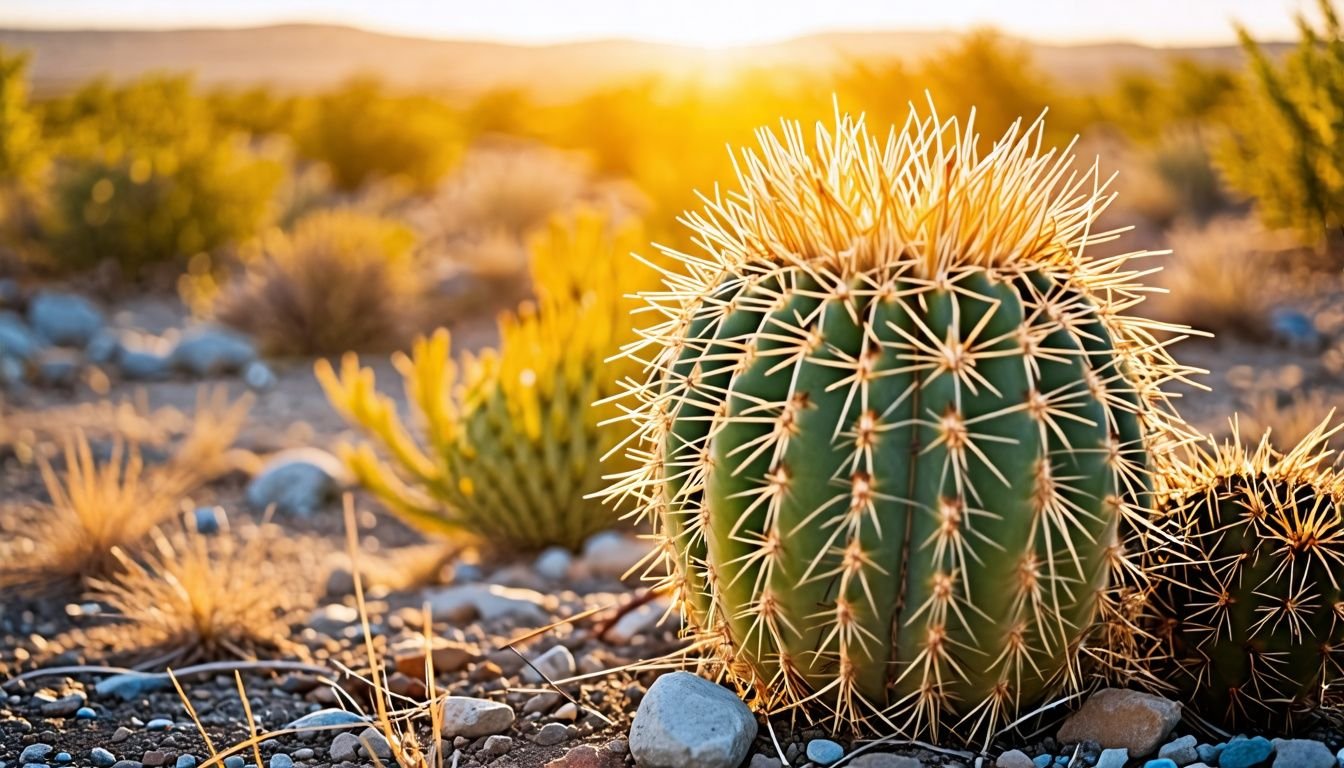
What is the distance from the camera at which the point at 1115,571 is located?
2.56m

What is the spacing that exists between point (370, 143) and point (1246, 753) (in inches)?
825

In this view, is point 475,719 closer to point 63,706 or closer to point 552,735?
point 552,735

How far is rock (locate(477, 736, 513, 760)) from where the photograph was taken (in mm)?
2922

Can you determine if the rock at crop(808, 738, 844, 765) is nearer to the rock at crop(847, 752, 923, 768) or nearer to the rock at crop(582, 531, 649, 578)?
the rock at crop(847, 752, 923, 768)

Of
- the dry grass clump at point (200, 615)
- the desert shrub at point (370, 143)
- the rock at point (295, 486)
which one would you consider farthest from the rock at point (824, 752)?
the desert shrub at point (370, 143)

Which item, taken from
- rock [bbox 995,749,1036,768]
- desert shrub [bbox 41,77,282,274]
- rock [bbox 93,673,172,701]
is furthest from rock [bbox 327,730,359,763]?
desert shrub [bbox 41,77,282,274]

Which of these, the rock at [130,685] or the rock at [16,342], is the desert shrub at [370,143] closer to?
the rock at [16,342]

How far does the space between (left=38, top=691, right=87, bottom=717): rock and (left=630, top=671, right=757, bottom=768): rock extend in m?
1.76

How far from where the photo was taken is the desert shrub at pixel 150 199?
43.2 ft

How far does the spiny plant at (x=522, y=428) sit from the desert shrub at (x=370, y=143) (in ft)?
57.5

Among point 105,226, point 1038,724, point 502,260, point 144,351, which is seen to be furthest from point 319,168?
point 1038,724

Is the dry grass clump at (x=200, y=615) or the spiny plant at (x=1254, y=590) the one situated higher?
the spiny plant at (x=1254, y=590)

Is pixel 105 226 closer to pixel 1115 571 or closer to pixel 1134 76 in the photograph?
pixel 1115 571

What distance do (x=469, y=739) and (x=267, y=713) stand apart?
0.71 metres
